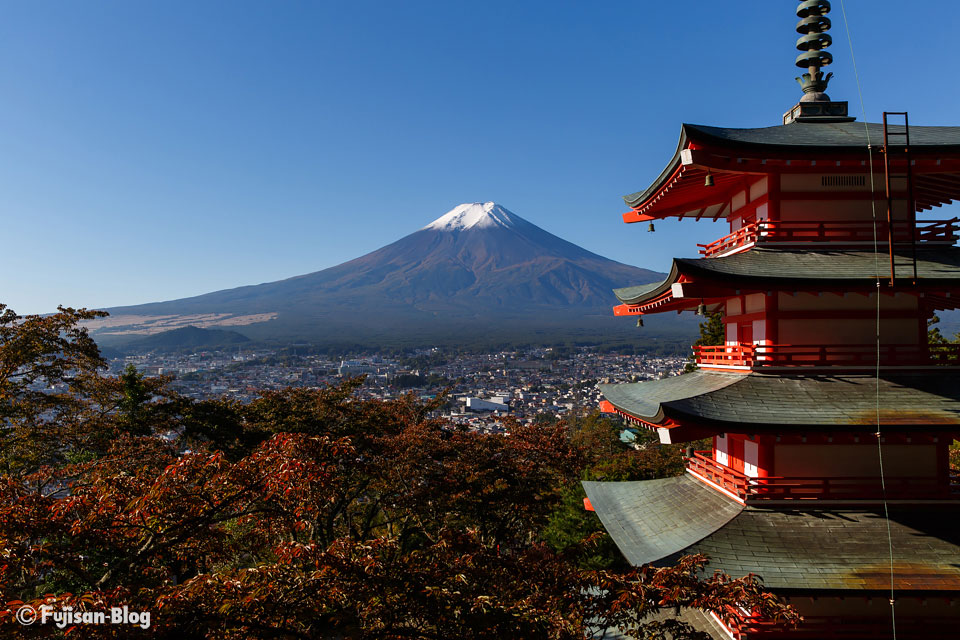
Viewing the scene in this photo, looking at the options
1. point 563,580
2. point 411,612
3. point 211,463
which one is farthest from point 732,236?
point 211,463

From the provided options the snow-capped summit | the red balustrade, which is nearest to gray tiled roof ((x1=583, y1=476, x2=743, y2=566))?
the red balustrade

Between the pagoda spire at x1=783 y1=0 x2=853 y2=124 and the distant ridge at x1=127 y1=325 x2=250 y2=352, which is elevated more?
the pagoda spire at x1=783 y1=0 x2=853 y2=124

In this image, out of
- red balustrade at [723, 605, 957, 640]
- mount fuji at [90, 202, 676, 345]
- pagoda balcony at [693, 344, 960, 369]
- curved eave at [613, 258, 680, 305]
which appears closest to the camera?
red balustrade at [723, 605, 957, 640]

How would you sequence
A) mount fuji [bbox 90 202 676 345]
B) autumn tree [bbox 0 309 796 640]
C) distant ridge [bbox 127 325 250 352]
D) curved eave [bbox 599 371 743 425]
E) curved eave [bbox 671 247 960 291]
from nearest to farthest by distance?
autumn tree [bbox 0 309 796 640], curved eave [bbox 671 247 960 291], curved eave [bbox 599 371 743 425], distant ridge [bbox 127 325 250 352], mount fuji [bbox 90 202 676 345]

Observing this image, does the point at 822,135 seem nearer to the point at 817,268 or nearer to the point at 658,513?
the point at 817,268

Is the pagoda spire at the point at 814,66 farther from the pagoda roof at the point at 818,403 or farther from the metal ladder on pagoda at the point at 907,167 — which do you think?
the pagoda roof at the point at 818,403

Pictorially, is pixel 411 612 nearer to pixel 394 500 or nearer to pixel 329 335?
pixel 394 500

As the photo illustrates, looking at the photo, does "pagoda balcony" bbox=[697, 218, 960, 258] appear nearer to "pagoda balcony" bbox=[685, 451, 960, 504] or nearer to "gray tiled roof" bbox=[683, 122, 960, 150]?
"gray tiled roof" bbox=[683, 122, 960, 150]
